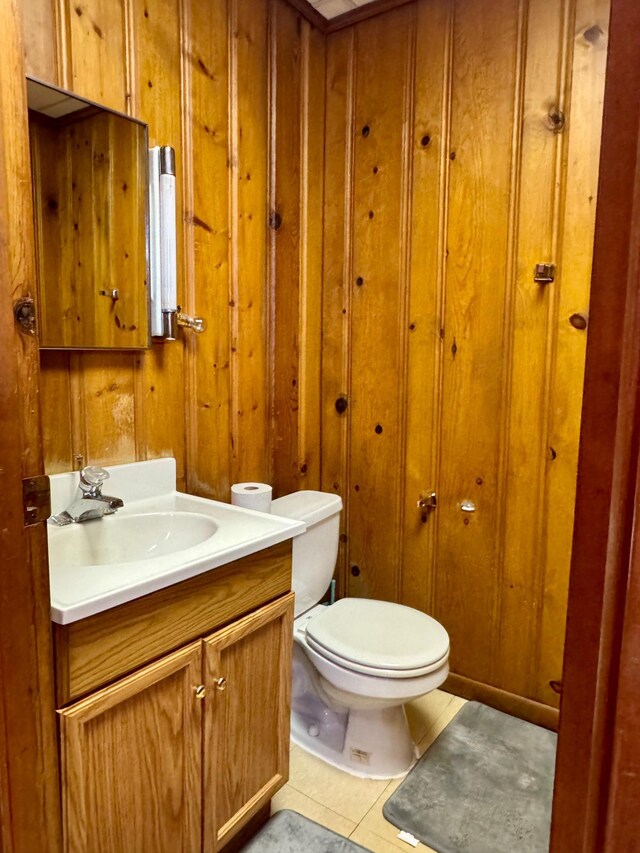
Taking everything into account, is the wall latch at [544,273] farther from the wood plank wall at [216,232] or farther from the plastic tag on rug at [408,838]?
the plastic tag on rug at [408,838]

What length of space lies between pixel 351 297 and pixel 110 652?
1.55 meters

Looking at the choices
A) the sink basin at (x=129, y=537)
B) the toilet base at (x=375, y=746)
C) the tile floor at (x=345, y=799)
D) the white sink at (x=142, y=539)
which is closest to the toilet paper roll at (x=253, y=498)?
the white sink at (x=142, y=539)

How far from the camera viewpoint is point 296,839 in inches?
56.4

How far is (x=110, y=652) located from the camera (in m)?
0.99

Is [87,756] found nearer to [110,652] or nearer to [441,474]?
[110,652]

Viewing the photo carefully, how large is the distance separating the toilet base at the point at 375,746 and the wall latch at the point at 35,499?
4.37ft

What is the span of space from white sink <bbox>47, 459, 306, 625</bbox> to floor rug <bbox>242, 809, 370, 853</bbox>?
78cm

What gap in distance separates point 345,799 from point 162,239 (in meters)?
1.67

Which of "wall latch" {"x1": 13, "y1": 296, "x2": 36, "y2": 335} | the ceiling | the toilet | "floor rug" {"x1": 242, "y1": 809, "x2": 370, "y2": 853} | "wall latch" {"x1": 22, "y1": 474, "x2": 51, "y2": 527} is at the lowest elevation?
"floor rug" {"x1": 242, "y1": 809, "x2": 370, "y2": 853}

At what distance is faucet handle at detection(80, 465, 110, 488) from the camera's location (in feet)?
4.48

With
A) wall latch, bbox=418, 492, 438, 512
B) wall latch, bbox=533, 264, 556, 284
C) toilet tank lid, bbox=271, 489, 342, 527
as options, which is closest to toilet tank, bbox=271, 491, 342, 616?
toilet tank lid, bbox=271, 489, 342, 527

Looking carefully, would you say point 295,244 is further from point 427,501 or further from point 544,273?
point 427,501

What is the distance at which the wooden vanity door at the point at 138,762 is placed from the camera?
37.1 inches

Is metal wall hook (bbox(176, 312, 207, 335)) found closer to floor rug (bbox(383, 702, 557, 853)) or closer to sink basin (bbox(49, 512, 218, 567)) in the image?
sink basin (bbox(49, 512, 218, 567))
